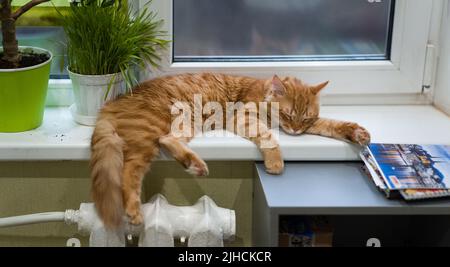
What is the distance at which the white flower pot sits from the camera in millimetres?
1704

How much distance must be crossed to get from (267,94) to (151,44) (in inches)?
14.1

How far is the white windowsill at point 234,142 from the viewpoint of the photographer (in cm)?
162

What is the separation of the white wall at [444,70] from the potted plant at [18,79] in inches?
44.4

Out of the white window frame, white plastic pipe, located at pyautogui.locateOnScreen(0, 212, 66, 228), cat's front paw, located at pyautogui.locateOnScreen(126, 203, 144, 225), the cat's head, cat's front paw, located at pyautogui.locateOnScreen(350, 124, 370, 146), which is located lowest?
white plastic pipe, located at pyautogui.locateOnScreen(0, 212, 66, 228)

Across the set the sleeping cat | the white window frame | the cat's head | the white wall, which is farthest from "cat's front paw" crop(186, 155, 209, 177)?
the white wall

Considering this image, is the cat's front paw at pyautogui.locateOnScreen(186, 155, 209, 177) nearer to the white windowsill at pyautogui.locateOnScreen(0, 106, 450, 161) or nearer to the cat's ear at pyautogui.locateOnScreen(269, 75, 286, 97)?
the white windowsill at pyautogui.locateOnScreen(0, 106, 450, 161)

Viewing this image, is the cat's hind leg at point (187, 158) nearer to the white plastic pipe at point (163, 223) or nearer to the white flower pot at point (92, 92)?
the white plastic pipe at point (163, 223)

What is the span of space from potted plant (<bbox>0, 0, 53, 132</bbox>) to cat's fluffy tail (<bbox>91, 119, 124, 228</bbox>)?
24 cm

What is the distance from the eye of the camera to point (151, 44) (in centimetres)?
180

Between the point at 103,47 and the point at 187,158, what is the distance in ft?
1.28
